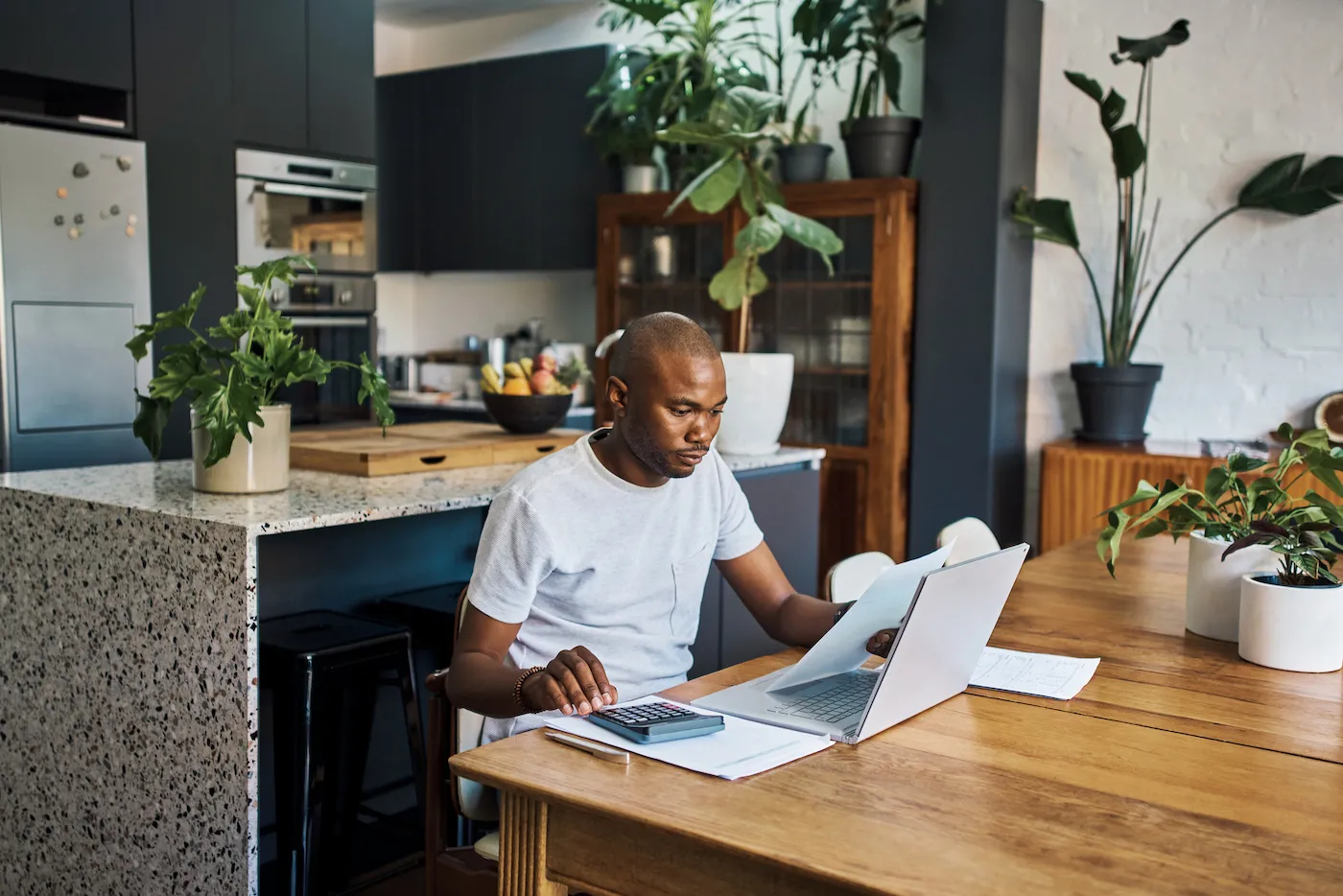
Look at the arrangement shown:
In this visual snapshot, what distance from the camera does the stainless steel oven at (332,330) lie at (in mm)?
5023

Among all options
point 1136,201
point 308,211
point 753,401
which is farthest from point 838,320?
point 308,211

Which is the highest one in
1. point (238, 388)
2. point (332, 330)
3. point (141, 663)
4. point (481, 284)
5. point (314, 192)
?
point (314, 192)

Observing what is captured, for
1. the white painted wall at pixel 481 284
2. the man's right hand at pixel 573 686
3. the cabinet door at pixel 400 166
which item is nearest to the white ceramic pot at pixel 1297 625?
the man's right hand at pixel 573 686

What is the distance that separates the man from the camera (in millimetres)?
1812

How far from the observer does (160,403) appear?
258 cm

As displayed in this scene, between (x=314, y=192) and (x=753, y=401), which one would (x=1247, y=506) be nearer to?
(x=753, y=401)

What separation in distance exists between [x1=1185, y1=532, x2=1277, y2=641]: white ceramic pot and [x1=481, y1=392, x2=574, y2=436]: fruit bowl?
177cm

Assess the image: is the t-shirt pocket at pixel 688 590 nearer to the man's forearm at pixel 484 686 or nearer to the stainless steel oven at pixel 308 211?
the man's forearm at pixel 484 686

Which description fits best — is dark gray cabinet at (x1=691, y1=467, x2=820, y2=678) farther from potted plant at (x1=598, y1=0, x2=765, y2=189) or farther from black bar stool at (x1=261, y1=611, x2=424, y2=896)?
potted plant at (x1=598, y1=0, x2=765, y2=189)

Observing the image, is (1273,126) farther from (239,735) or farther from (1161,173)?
(239,735)

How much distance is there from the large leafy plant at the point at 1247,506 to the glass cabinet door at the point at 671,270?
3193 mm

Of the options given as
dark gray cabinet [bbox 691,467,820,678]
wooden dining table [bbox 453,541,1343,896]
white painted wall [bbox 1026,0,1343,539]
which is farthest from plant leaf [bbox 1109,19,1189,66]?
wooden dining table [bbox 453,541,1343,896]

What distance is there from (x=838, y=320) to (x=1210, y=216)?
4.43ft

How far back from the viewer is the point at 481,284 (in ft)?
21.2
